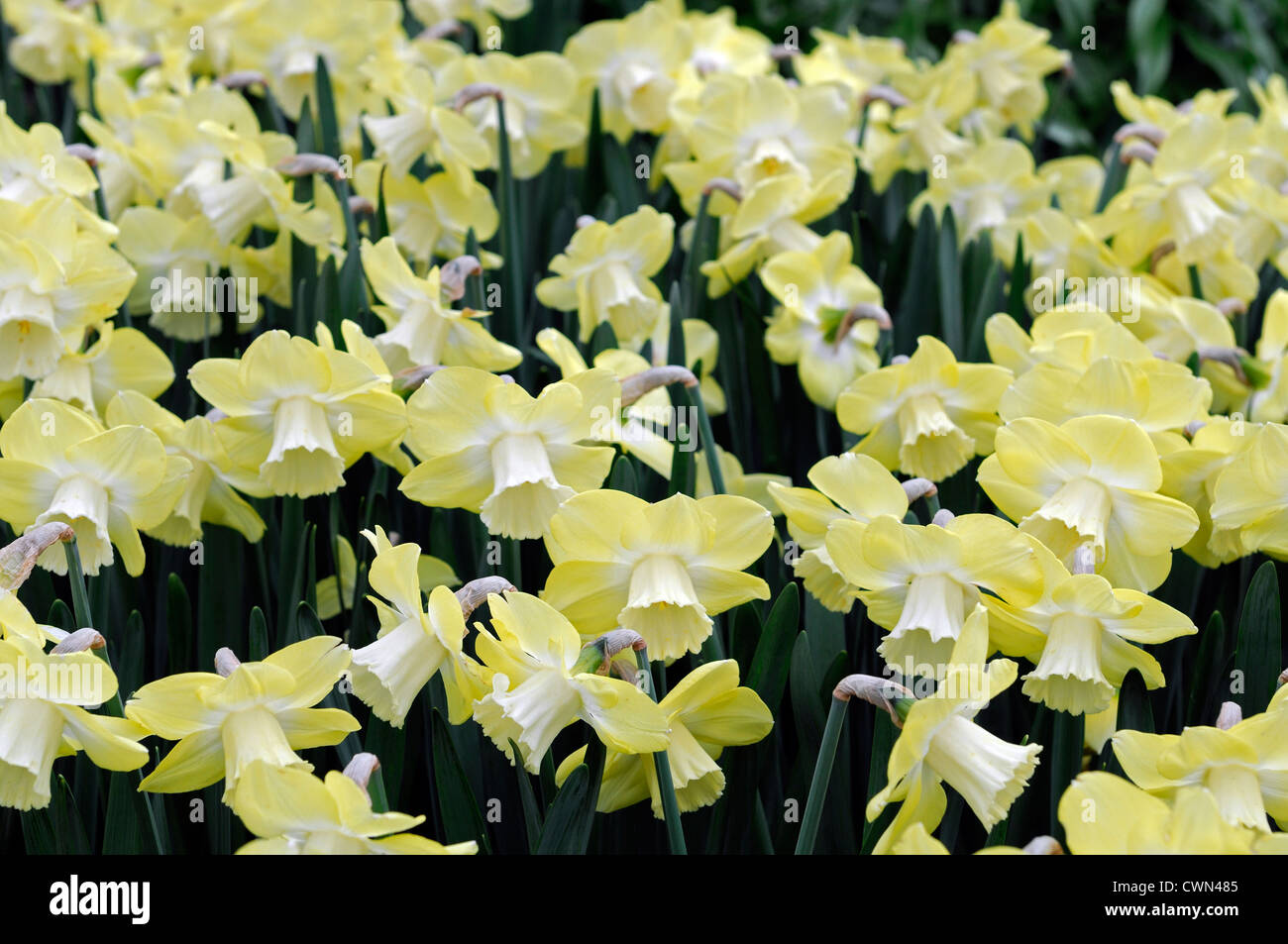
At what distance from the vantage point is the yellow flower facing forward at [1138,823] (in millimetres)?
892

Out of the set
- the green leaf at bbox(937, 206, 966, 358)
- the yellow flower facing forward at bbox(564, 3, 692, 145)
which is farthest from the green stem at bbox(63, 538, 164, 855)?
the yellow flower facing forward at bbox(564, 3, 692, 145)

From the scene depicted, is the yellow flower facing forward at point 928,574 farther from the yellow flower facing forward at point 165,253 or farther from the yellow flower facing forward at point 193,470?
the yellow flower facing forward at point 165,253

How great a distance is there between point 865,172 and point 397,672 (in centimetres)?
165

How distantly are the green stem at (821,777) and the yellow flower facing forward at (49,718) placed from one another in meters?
0.57

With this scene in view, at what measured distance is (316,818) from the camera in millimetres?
910

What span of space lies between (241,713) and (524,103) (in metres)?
1.48

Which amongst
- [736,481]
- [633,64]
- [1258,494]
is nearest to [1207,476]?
[1258,494]

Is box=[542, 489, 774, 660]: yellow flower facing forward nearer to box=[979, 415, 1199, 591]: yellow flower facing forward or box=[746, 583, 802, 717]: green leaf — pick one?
box=[746, 583, 802, 717]: green leaf

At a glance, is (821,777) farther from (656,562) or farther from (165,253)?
(165,253)

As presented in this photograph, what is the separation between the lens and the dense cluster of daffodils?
1030mm

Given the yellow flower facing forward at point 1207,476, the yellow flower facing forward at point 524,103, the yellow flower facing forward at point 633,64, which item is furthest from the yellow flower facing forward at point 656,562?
the yellow flower facing forward at point 633,64

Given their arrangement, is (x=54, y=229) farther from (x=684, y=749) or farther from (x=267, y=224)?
(x=684, y=749)

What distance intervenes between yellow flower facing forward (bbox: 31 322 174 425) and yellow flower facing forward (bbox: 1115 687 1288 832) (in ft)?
4.12
